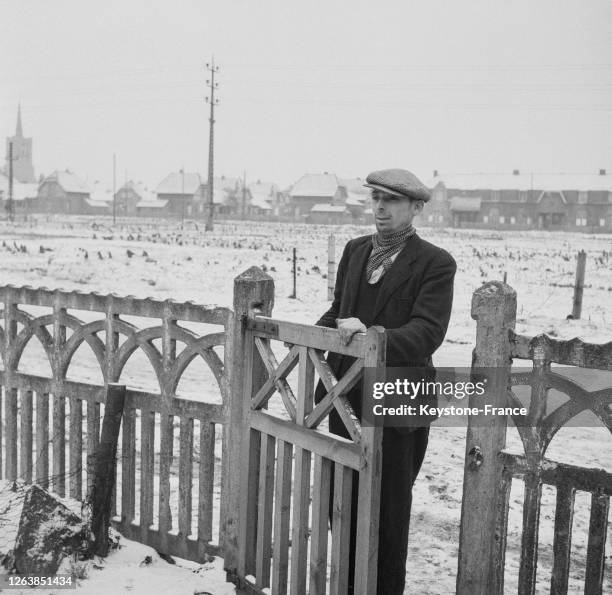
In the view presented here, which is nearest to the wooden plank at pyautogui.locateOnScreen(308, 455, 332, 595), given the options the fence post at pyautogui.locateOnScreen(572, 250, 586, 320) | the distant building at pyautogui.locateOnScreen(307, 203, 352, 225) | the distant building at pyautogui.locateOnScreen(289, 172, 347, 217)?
the fence post at pyautogui.locateOnScreen(572, 250, 586, 320)

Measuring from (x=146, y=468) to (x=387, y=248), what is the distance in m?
2.22

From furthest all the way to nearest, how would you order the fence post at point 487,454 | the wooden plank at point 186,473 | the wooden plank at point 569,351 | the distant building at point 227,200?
the distant building at point 227,200 < the wooden plank at point 186,473 < the fence post at point 487,454 < the wooden plank at point 569,351

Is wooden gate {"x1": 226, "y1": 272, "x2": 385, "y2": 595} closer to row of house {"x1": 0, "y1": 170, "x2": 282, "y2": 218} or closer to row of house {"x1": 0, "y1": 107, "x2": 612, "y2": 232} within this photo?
row of house {"x1": 0, "y1": 107, "x2": 612, "y2": 232}

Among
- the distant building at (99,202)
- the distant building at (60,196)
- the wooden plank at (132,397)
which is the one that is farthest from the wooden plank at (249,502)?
the distant building at (60,196)

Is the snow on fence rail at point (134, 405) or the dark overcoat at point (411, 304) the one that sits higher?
the dark overcoat at point (411, 304)

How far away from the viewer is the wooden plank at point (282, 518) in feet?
12.5

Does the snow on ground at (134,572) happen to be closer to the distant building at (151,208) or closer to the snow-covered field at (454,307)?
the snow-covered field at (454,307)

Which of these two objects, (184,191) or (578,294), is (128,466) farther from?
(184,191)

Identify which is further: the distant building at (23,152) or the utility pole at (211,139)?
the distant building at (23,152)

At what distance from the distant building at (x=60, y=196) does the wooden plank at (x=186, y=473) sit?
368 ft

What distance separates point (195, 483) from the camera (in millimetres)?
5980

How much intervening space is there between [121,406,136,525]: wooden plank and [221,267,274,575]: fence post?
0.81 metres

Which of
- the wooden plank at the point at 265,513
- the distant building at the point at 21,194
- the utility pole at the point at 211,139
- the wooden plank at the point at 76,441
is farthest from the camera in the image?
the distant building at the point at 21,194

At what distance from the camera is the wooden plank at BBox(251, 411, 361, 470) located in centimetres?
336
